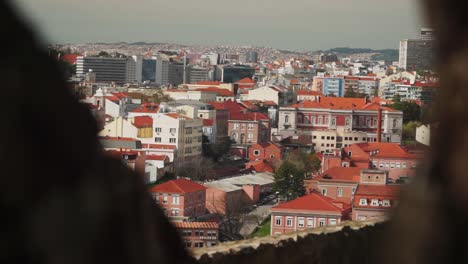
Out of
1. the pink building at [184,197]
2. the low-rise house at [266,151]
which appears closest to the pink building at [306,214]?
the pink building at [184,197]

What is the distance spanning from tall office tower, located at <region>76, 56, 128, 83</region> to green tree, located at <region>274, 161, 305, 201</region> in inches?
1044

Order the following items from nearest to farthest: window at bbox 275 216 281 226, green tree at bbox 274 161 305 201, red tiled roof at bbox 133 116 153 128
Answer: window at bbox 275 216 281 226
green tree at bbox 274 161 305 201
red tiled roof at bbox 133 116 153 128

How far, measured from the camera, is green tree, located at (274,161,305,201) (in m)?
21.4

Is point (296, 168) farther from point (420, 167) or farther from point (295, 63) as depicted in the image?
point (295, 63)

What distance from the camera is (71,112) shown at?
35 centimetres

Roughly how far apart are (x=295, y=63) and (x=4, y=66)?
70903mm

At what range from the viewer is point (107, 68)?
53312 mm

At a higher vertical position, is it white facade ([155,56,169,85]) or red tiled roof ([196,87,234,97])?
white facade ([155,56,169,85])

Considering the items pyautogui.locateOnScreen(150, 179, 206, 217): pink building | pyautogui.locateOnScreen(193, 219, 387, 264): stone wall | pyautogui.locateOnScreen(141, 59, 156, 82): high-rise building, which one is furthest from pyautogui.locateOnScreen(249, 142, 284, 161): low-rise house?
pyautogui.locateOnScreen(141, 59, 156, 82): high-rise building

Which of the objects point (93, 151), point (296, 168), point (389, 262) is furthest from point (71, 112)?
point (296, 168)

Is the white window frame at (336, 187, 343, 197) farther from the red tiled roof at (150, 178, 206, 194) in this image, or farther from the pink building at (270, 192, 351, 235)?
the pink building at (270, 192, 351, 235)

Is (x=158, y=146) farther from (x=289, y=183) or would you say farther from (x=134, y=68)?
(x=134, y=68)

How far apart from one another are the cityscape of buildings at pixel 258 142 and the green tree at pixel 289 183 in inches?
5.6

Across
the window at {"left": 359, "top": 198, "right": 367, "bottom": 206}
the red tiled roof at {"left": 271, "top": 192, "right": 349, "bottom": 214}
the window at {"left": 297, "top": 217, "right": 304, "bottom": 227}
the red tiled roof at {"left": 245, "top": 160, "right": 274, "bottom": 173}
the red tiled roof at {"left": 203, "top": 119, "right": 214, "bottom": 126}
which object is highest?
the window at {"left": 359, "top": 198, "right": 367, "bottom": 206}
